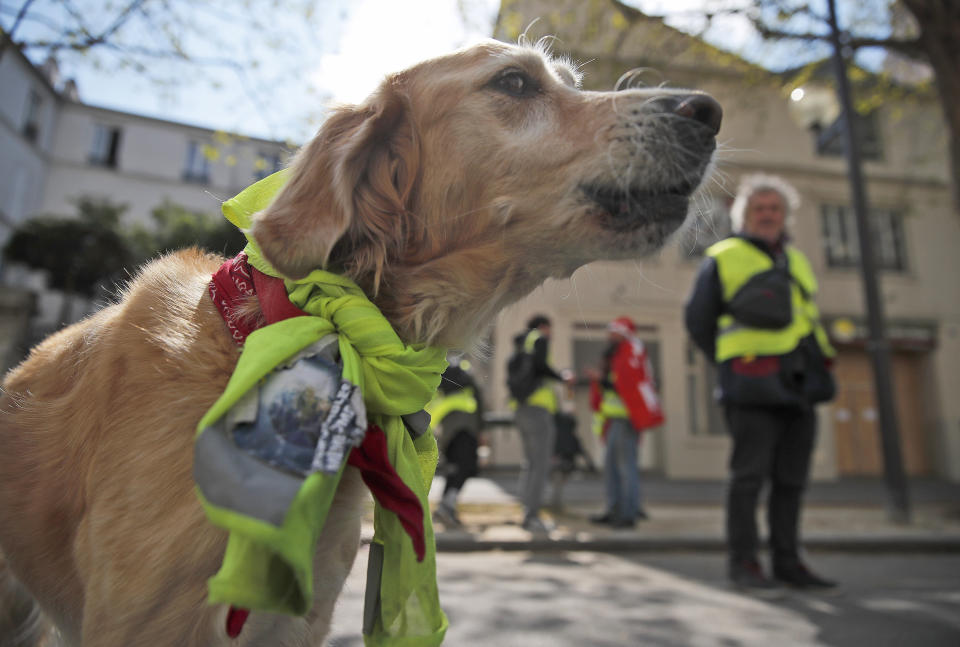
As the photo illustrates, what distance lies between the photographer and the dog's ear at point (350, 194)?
140cm

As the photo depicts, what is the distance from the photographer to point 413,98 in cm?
175

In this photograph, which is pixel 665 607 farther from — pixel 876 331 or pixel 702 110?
pixel 876 331

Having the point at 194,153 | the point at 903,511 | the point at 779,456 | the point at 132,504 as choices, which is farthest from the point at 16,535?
the point at 194,153

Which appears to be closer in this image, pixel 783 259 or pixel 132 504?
pixel 132 504

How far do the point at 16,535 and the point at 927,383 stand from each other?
1976 cm

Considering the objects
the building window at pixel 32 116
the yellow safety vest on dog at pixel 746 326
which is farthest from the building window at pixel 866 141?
the building window at pixel 32 116

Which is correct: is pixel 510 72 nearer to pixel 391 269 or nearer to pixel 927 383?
pixel 391 269

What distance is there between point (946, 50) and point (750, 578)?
25.5ft

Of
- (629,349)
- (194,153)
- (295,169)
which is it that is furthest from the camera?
(194,153)

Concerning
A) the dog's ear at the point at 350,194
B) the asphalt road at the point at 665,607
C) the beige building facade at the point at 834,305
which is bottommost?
the asphalt road at the point at 665,607

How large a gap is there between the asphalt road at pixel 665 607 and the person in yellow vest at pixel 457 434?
1295mm

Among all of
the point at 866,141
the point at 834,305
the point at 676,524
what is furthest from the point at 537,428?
the point at 866,141

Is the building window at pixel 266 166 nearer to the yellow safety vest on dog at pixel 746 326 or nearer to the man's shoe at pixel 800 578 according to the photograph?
the yellow safety vest on dog at pixel 746 326

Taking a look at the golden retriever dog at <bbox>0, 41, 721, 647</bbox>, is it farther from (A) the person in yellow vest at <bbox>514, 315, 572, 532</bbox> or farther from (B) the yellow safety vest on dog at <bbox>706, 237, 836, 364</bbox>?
(A) the person in yellow vest at <bbox>514, 315, 572, 532</bbox>
